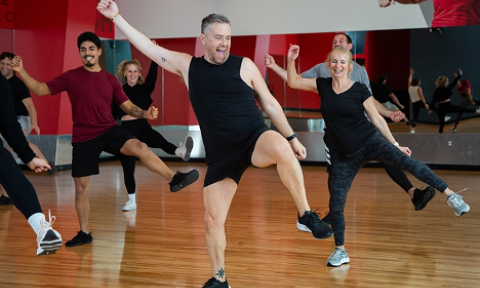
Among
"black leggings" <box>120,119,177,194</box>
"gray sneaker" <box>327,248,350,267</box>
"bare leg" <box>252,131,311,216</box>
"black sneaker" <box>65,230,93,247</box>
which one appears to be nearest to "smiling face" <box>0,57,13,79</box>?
"black leggings" <box>120,119,177,194</box>

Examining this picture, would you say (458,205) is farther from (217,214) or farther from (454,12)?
(454,12)

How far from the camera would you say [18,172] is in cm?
318

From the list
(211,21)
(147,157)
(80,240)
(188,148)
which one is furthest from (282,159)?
(80,240)

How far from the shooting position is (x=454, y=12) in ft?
32.2

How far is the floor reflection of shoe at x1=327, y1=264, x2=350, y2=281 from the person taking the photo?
3.89 m

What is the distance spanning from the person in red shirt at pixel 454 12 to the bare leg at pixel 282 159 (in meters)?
7.82

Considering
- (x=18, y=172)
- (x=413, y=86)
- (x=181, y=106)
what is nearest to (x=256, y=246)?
(x=18, y=172)

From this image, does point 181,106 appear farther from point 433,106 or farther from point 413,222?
point 413,222

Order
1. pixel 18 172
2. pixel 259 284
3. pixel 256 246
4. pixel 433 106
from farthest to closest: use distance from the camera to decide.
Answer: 1. pixel 433 106
2. pixel 256 246
3. pixel 259 284
4. pixel 18 172

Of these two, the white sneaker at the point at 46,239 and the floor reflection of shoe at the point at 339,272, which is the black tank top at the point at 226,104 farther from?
the floor reflection of shoe at the point at 339,272

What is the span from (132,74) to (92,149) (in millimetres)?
1824

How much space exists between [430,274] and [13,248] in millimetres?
3316

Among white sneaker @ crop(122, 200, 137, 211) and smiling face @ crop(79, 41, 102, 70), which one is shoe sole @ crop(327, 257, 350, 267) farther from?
white sneaker @ crop(122, 200, 137, 211)

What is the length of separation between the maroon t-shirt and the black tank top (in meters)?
1.91
